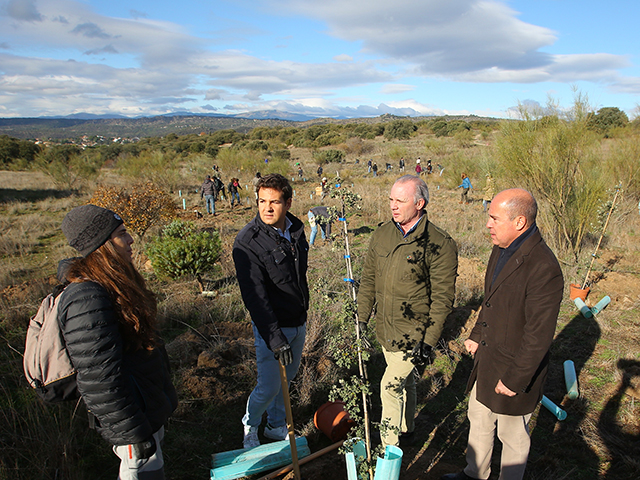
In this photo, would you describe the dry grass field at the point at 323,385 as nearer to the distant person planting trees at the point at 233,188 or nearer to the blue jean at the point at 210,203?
the blue jean at the point at 210,203

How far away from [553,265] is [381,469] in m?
1.35

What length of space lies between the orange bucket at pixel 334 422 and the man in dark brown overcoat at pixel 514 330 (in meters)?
0.93

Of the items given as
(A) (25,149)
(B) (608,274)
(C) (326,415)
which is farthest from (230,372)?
(A) (25,149)

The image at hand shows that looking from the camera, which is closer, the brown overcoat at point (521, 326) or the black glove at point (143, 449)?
the black glove at point (143, 449)

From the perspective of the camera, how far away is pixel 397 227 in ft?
7.88

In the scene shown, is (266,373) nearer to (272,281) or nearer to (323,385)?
(272,281)

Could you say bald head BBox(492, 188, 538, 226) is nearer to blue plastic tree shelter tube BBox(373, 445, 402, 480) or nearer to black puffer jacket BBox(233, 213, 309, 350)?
black puffer jacket BBox(233, 213, 309, 350)

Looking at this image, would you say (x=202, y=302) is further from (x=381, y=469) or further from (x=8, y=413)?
(x=381, y=469)

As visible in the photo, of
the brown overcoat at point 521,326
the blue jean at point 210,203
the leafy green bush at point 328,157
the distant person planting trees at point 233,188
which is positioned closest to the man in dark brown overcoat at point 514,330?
the brown overcoat at point 521,326

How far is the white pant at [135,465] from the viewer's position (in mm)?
1574

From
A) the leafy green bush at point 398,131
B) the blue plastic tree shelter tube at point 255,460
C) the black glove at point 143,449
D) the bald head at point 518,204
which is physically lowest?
the blue plastic tree shelter tube at point 255,460

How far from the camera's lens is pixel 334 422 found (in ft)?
9.14

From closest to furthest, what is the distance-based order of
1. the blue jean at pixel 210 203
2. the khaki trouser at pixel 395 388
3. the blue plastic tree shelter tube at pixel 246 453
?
the khaki trouser at pixel 395 388, the blue plastic tree shelter tube at pixel 246 453, the blue jean at pixel 210 203

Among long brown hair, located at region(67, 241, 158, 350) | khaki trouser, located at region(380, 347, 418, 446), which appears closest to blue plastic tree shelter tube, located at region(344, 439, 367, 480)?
khaki trouser, located at region(380, 347, 418, 446)
